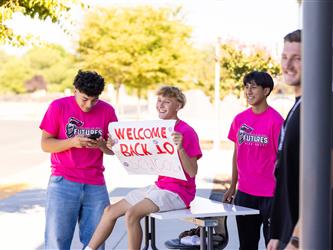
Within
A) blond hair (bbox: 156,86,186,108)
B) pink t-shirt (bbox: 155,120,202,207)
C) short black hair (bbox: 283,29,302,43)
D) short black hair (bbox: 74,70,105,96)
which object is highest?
short black hair (bbox: 283,29,302,43)

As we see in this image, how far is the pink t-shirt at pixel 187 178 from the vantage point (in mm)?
6078

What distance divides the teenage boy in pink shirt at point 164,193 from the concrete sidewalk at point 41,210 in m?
2.78

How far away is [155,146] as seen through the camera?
239 inches

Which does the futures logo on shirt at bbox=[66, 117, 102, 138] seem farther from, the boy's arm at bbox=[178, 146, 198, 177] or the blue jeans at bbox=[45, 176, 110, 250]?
the boy's arm at bbox=[178, 146, 198, 177]

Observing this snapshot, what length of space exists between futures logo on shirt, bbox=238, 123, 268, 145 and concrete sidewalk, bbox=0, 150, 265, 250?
107 inches

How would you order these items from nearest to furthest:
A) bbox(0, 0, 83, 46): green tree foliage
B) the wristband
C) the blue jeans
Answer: the wristband
the blue jeans
bbox(0, 0, 83, 46): green tree foliage

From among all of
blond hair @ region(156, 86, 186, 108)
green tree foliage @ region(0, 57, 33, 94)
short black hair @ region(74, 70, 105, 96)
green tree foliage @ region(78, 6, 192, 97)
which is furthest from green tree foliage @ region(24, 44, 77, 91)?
short black hair @ region(74, 70, 105, 96)

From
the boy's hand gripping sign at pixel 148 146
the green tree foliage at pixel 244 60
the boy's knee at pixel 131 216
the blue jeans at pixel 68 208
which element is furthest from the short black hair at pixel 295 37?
the green tree foliage at pixel 244 60

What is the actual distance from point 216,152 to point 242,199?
632 inches

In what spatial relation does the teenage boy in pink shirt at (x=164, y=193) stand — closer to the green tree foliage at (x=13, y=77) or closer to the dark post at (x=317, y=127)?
the dark post at (x=317, y=127)

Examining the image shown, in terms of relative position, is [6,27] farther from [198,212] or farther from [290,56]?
[290,56]

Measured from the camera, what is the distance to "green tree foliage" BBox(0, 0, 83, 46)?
9.22 metres

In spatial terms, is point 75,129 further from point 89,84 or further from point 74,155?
point 89,84

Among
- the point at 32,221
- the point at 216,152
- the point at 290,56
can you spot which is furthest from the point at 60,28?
the point at 216,152
